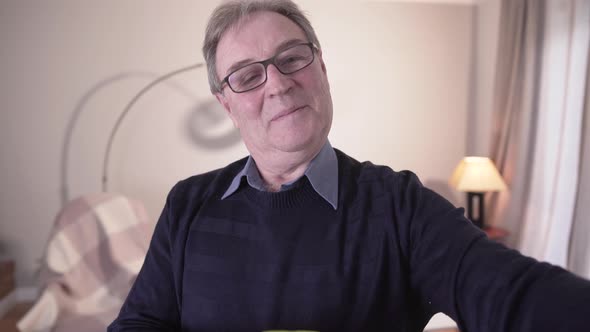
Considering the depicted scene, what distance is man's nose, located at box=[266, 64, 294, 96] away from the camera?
69 centimetres

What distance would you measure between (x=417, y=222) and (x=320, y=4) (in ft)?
9.16

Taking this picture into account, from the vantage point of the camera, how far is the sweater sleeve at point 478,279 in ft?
1.44

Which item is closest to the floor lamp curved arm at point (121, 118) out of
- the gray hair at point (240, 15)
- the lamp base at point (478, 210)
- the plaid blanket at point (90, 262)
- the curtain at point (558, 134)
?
the plaid blanket at point (90, 262)

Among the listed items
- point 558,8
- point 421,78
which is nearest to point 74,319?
point 421,78

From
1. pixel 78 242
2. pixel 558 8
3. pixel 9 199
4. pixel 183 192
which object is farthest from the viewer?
pixel 9 199

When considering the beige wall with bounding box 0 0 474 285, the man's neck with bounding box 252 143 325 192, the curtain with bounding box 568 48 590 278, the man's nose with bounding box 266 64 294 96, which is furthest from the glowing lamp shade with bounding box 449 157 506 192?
the man's nose with bounding box 266 64 294 96

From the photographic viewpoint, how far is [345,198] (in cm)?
73

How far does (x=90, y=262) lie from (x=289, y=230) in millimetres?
1783

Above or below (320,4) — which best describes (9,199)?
below

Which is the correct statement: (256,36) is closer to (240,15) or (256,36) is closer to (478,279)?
(240,15)

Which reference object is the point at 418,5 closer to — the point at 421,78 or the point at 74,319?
the point at 421,78

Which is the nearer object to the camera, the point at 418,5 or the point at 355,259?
the point at 355,259

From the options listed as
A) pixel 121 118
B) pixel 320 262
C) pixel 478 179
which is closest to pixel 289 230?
pixel 320 262

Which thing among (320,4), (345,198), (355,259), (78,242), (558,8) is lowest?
(78,242)
